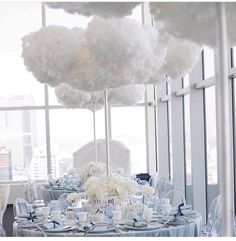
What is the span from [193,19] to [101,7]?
1.18 feet

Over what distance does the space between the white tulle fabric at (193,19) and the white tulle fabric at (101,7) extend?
0.33ft

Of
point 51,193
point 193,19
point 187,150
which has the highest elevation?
point 193,19

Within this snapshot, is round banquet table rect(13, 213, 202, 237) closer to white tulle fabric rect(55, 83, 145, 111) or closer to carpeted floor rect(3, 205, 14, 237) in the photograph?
white tulle fabric rect(55, 83, 145, 111)

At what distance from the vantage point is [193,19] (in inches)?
69.5

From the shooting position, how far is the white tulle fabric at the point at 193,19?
171 centimetres

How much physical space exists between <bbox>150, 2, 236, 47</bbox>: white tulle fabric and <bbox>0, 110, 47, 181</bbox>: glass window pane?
27.7 ft

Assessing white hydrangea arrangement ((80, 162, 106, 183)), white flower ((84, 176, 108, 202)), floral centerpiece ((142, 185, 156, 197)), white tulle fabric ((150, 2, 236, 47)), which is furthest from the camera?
white hydrangea arrangement ((80, 162, 106, 183))

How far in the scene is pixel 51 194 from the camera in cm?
691

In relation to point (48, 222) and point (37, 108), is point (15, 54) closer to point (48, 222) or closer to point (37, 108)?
point (37, 108)

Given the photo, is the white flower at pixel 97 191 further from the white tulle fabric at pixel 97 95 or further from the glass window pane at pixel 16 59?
the glass window pane at pixel 16 59

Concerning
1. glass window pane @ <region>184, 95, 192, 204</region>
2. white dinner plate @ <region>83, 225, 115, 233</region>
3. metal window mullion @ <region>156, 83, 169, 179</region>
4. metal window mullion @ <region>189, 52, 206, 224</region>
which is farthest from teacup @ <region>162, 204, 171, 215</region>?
metal window mullion @ <region>156, 83, 169, 179</region>

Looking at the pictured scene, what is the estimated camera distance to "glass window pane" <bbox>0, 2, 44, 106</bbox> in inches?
388

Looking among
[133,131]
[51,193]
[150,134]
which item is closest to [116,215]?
[51,193]

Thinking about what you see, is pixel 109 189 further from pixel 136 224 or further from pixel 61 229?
A: pixel 61 229
